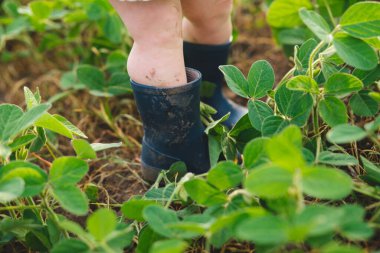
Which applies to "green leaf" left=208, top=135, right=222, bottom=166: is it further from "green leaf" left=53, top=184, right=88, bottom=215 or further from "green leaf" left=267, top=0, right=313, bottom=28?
"green leaf" left=267, top=0, right=313, bottom=28

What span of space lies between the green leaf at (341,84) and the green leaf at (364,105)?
4.6 inches

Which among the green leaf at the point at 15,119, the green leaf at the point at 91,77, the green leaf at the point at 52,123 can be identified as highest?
the green leaf at the point at 15,119

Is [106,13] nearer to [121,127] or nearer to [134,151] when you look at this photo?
[121,127]

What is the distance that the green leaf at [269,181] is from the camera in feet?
2.59

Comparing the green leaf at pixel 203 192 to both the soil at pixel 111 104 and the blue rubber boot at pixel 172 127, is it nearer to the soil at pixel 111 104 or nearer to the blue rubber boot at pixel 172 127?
the soil at pixel 111 104

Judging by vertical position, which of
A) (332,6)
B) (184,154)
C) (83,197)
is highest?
(332,6)

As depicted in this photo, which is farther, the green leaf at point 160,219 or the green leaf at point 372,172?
the green leaf at point 372,172

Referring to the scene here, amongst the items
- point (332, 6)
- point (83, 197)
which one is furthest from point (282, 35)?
point (83, 197)

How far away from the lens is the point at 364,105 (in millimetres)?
1160

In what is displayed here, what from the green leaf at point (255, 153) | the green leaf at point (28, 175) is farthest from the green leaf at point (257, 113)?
the green leaf at point (28, 175)

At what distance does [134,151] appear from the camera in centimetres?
152

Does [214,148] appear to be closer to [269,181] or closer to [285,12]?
[269,181]

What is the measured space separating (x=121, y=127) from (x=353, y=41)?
0.82 m

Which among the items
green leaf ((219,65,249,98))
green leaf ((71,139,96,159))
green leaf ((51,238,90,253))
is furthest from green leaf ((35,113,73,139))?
green leaf ((219,65,249,98))
